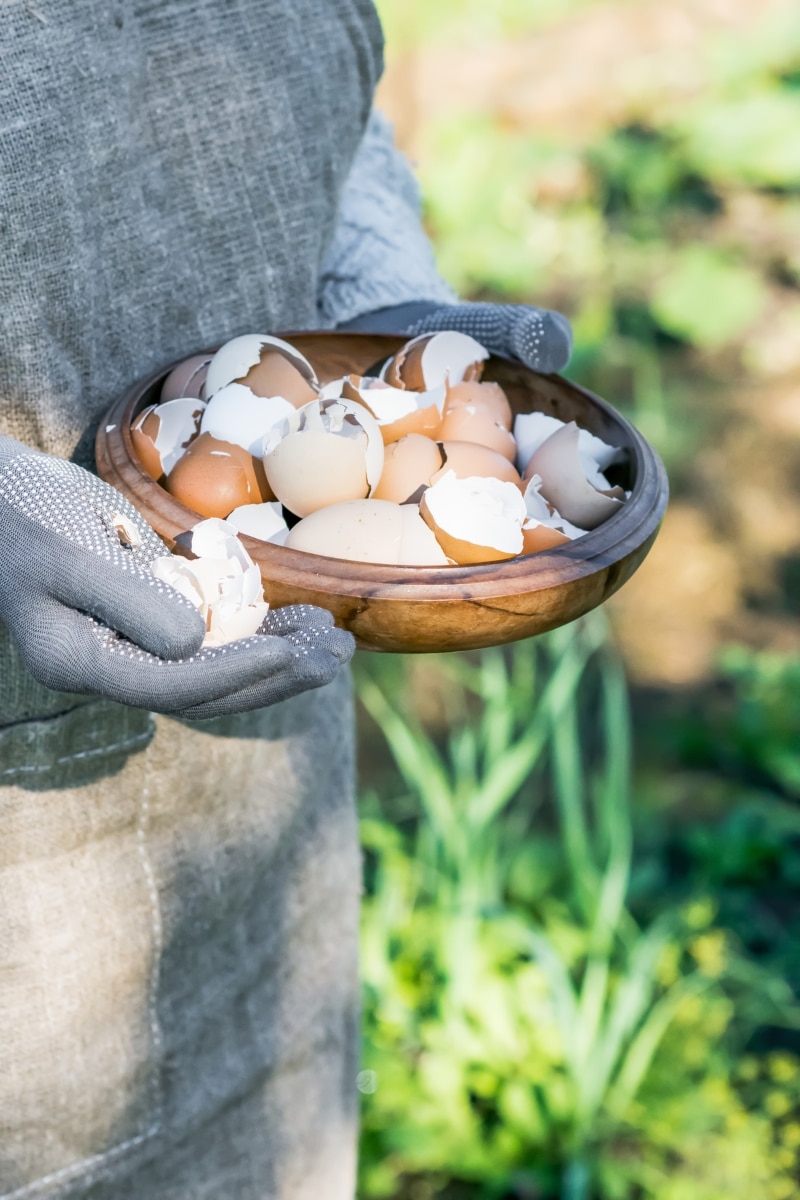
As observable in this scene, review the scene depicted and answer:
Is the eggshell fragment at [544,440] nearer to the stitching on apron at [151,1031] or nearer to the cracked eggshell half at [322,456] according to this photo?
the cracked eggshell half at [322,456]

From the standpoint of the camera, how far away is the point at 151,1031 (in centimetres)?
83

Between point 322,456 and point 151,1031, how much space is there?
0.45 m

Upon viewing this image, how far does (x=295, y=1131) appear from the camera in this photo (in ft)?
3.25

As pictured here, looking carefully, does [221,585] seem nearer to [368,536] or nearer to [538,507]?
[368,536]

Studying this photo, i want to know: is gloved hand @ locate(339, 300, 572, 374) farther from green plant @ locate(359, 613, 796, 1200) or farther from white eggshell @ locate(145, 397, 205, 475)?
green plant @ locate(359, 613, 796, 1200)

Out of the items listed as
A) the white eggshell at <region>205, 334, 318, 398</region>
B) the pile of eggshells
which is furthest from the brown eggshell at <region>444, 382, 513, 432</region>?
the white eggshell at <region>205, 334, 318, 398</region>

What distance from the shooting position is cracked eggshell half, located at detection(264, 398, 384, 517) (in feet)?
2.16

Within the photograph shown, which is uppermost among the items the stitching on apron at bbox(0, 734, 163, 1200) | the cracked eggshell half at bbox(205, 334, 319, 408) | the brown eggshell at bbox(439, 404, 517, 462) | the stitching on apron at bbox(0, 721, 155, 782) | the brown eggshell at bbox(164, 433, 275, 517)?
the cracked eggshell half at bbox(205, 334, 319, 408)

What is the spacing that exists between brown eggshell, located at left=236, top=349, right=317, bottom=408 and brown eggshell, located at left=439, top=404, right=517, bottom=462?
0.09 meters

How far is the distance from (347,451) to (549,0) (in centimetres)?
397

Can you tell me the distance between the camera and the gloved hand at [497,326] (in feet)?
2.51

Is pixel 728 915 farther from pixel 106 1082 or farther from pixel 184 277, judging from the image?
pixel 184 277

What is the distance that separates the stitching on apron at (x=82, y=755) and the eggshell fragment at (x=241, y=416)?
20 centimetres

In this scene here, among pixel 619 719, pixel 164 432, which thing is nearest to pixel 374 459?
pixel 164 432
